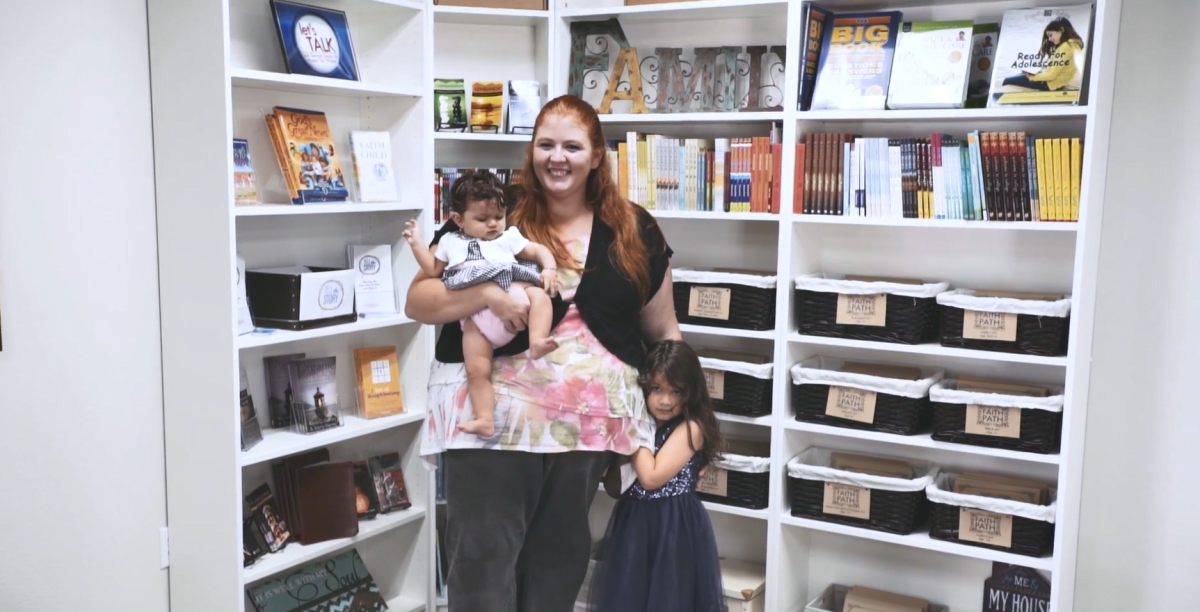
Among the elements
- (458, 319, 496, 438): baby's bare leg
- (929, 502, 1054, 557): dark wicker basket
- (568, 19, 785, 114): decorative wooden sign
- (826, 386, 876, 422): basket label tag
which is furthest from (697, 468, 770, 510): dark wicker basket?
(458, 319, 496, 438): baby's bare leg

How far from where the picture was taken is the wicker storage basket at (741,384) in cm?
317

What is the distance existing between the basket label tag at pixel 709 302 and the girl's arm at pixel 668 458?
0.79 meters

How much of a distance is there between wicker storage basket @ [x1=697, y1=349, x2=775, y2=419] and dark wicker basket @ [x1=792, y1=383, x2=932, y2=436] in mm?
99

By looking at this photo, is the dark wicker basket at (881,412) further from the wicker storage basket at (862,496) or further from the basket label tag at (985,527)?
the basket label tag at (985,527)

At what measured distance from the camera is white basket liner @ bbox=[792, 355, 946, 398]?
2965 millimetres

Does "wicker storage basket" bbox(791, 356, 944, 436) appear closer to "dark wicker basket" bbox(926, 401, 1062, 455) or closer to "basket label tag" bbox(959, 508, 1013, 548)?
"dark wicker basket" bbox(926, 401, 1062, 455)

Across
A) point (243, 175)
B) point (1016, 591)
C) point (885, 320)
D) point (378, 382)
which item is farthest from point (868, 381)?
point (243, 175)

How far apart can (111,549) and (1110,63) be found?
2.98m

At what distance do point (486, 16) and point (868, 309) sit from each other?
153 centimetres

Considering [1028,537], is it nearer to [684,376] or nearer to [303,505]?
[684,376]

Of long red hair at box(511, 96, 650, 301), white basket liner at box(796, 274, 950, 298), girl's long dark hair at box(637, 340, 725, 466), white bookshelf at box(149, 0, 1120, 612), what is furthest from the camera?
white basket liner at box(796, 274, 950, 298)

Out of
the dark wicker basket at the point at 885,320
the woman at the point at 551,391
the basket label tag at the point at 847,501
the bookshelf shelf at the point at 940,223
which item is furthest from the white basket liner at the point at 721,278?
the woman at the point at 551,391

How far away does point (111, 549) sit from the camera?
269 cm

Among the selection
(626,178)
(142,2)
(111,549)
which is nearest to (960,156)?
(626,178)
